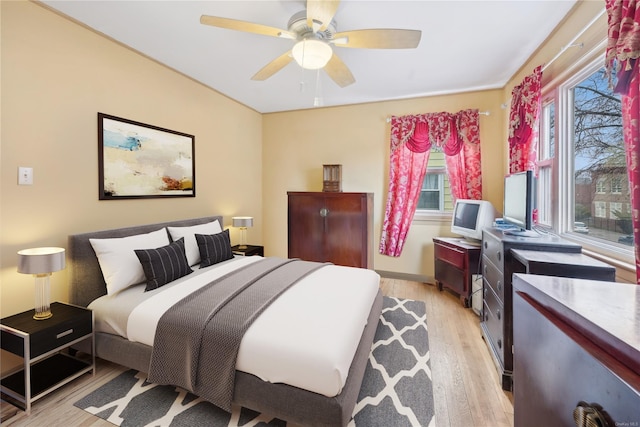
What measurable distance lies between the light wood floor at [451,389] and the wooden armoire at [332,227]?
1322mm

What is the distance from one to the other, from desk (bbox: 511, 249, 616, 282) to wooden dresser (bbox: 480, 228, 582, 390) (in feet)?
0.34

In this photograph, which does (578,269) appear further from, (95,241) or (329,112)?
(329,112)

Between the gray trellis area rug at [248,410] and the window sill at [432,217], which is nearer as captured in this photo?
the gray trellis area rug at [248,410]

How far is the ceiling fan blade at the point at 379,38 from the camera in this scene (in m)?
1.67

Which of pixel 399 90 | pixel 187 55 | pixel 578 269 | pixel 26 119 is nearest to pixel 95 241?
pixel 26 119

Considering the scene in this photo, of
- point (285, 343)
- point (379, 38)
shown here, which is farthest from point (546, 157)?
point (285, 343)

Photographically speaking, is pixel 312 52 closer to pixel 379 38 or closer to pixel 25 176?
pixel 379 38

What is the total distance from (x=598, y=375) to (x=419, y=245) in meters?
3.54

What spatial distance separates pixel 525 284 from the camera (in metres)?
0.82

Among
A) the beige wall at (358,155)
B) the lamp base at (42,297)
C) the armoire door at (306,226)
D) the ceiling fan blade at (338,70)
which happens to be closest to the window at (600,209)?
the beige wall at (358,155)

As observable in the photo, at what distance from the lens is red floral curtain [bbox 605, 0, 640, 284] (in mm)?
1203

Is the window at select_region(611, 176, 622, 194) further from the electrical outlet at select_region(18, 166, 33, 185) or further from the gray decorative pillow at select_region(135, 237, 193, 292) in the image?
the electrical outlet at select_region(18, 166, 33, 185)

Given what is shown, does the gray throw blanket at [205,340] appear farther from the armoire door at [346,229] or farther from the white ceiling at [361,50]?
the armoire door at [346,229]

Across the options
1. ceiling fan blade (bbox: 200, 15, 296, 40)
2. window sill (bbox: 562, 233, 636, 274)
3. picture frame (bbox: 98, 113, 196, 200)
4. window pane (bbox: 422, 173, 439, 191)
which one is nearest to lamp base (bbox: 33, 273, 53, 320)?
picture frame (bbox: 98, 113, 196, 200)
